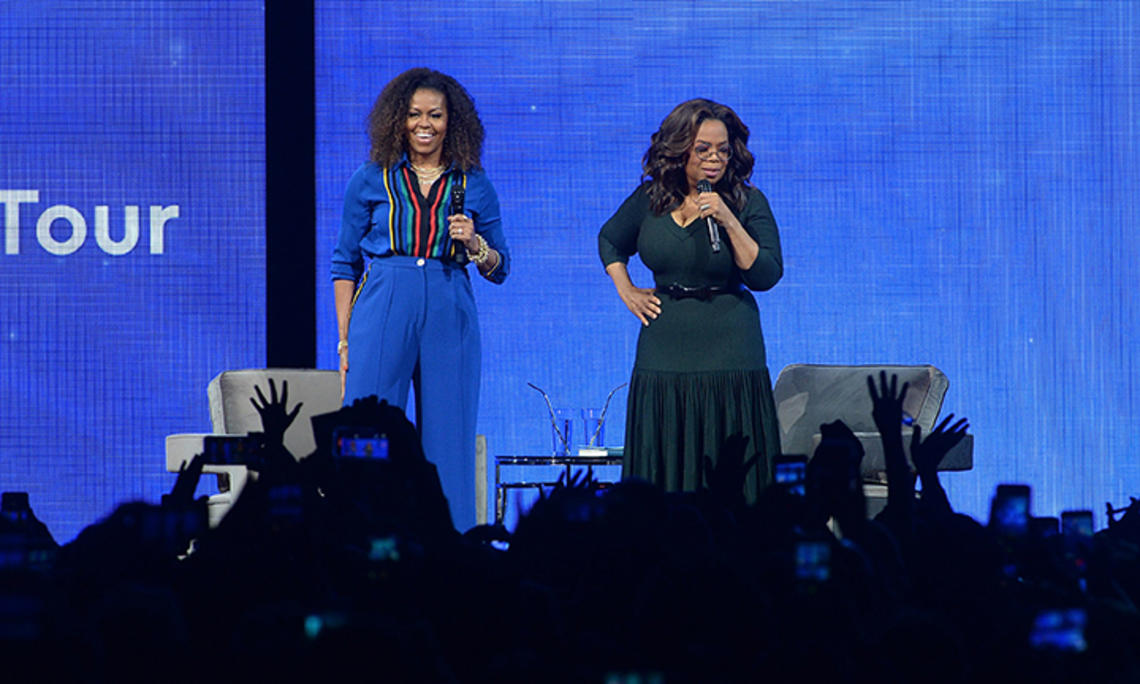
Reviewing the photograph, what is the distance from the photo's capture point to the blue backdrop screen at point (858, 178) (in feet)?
16.6

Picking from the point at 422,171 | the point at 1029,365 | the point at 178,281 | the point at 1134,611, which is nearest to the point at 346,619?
the point at 1134,611

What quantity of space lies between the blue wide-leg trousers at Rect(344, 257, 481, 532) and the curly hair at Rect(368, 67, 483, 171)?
0.30 m

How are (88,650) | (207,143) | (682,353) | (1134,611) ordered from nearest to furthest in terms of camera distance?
1. (88,650)
2. (1134,611)
3. (682,353)
4. (207,143)

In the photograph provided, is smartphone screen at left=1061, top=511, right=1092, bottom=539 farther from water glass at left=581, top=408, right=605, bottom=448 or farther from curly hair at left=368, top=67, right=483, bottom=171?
water glass at left=581, top=408, right=605, bottom=448

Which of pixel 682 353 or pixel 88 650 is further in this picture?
pixel 682 353

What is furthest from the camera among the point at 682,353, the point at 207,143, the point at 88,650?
the point at 207,143

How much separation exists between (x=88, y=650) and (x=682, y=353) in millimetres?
2394

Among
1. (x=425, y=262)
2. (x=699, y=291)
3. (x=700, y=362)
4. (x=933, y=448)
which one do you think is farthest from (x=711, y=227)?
(x=933, y=448)

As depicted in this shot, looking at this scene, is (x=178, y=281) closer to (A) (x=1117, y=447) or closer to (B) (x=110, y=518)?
(A) (x=1117, y=447)

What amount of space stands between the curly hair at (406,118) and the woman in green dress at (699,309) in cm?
50

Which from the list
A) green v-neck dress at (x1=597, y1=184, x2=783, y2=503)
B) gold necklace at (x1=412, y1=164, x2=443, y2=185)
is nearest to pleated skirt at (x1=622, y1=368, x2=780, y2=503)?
green v-neck dress at (x1=597, y1=184, x2=783, y2=503)

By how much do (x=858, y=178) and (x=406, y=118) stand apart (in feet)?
8.40

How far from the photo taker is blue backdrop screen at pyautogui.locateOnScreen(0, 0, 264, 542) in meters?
4.93

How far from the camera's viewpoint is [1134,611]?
784 mm
